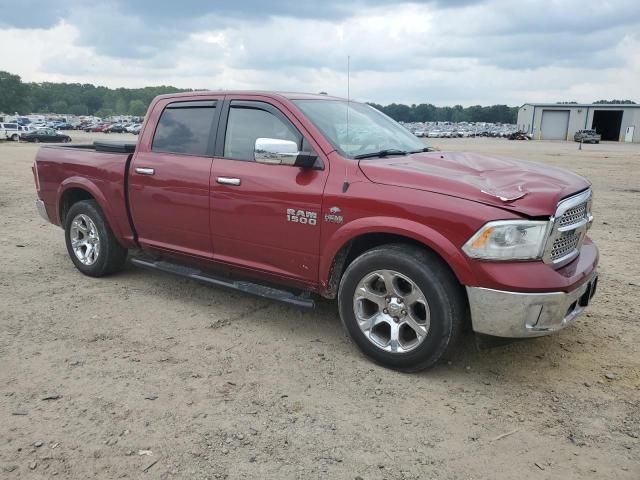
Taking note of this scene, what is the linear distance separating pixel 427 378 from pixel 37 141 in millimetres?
47261

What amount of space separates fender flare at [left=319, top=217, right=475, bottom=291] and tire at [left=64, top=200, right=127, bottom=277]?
2.73 m

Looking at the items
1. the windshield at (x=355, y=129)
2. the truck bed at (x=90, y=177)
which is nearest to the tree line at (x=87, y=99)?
the truck bed at (x=90, y=177)

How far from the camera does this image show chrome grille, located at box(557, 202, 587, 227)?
11.6 ft

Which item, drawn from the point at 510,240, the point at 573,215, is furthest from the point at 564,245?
the point at 510,240

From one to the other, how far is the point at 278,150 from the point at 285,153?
0.06m

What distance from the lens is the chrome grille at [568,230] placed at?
3.45 metres

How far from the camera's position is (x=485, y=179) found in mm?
3689

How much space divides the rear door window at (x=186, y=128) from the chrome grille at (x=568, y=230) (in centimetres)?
286

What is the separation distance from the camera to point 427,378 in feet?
12.4

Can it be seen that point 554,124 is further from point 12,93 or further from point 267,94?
point 12,93

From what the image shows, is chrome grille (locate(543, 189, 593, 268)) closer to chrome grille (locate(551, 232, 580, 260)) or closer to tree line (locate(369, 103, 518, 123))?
chrome grille (locate(551, 232, 580, 260))

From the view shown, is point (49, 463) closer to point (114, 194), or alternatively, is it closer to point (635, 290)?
point (114, 194)

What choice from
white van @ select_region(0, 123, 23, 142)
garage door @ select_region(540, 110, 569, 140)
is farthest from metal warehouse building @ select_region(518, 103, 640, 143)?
white van @ select_region(0, 123, 23, 142)

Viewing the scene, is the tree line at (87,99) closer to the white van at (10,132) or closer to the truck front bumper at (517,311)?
the white van at (10,132)
